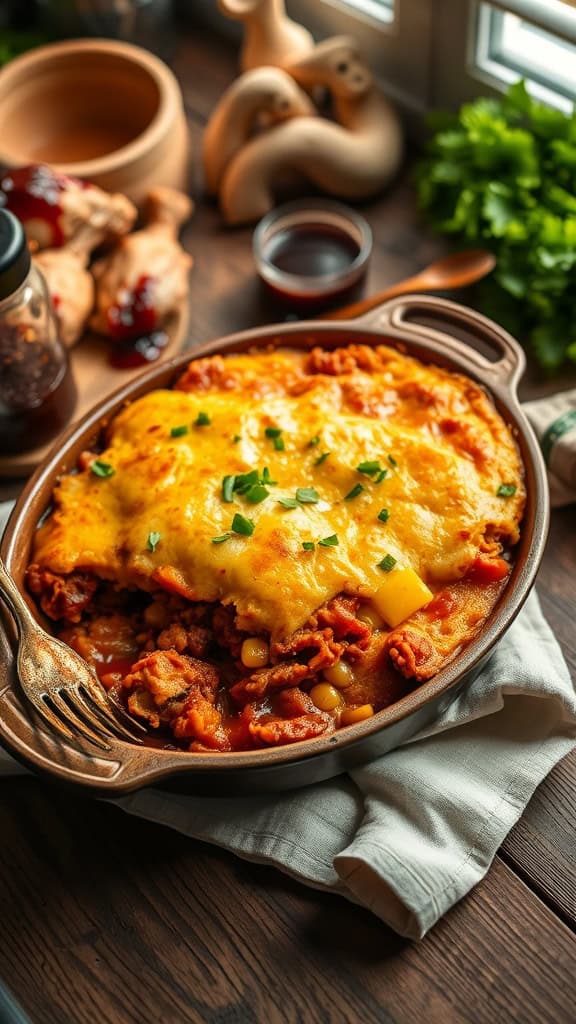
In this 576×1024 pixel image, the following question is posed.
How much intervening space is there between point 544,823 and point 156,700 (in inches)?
38.7

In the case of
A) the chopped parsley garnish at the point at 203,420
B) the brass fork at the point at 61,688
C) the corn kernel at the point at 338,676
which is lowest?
the corn kernel at the point at 338,676

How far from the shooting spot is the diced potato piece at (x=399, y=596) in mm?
2469

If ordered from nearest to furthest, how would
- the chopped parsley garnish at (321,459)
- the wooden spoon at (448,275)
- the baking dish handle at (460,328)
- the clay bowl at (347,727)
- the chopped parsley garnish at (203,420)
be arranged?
the clay bowl at (347,727) < the chopped parsley garnish at (321,459) < the chopped parsley garnish at (203,420) < the baking dish handle at (460,328) < the wooden spoon at (448,275)

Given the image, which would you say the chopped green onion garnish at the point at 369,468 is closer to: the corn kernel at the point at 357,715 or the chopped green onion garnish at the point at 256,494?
the chopped green onion garnish at the point at 256,494

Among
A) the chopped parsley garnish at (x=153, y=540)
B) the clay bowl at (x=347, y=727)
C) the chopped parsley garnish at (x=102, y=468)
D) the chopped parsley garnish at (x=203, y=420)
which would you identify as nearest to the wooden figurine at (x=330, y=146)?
the clay bowl at (x=347, y=727)

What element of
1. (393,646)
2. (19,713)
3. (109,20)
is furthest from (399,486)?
(109,20)

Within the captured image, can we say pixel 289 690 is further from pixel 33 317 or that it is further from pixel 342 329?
pixel 33 317

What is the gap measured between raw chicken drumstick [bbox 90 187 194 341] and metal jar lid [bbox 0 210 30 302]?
683 millimetres

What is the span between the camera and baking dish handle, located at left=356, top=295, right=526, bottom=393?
288 centimetres

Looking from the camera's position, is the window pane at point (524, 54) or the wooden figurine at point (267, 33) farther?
the wooden figurine at point (267, 33)

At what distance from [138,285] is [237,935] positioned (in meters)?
2.09

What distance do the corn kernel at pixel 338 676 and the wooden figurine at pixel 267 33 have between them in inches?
102

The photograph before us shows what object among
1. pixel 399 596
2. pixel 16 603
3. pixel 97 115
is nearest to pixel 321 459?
pixel 399 596

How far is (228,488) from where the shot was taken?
259 centimetres
